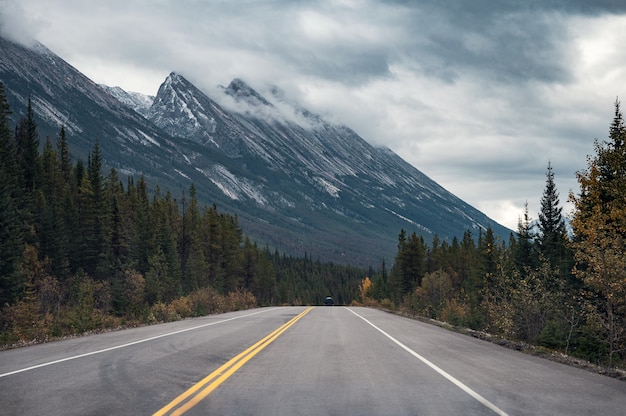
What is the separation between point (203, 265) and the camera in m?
76.0

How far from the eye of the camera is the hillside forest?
18.8 m

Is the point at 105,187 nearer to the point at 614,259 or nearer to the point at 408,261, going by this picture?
the point at 408,261

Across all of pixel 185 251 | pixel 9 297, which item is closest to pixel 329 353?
pixel 9 297

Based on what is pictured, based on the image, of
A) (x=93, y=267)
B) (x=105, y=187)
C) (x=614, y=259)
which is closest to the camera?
(x=614, y=259)

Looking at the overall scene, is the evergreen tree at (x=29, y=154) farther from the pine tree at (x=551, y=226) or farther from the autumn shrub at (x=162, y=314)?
the pine tree at (x=551, y=226)

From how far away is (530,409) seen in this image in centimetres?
723

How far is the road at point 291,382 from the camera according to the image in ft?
23.4

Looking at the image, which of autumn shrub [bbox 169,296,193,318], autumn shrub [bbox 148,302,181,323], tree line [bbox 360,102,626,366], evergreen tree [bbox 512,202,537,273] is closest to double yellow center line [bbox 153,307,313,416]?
tree line [bbox 360,102,626,366]

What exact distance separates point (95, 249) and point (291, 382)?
63.6 meters

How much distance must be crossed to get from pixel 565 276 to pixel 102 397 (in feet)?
114

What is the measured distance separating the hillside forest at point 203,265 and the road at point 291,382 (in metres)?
5.87

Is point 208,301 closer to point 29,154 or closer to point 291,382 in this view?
point 29,154

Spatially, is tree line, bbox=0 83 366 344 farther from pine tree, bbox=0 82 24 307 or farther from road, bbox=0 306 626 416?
road, bbox=0 306 626 416

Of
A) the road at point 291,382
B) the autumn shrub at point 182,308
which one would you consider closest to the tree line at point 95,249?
the autumn shrub at point 182,308
